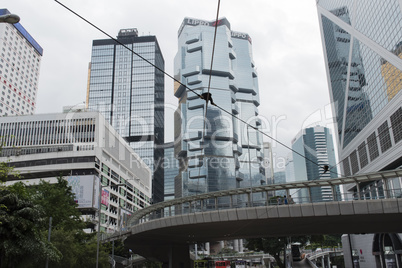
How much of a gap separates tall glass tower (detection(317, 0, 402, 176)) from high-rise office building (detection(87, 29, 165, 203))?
9141 centimetres

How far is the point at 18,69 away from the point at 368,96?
425ft

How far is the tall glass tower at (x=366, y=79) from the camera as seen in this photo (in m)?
55.7

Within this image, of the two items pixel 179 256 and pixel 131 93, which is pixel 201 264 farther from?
pixel 131 93

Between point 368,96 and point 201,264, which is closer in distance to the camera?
point 201,264

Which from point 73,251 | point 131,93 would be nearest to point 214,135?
point 131,93

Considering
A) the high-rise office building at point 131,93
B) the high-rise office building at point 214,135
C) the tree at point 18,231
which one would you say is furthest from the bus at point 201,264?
the high-rise office building at point 214,135

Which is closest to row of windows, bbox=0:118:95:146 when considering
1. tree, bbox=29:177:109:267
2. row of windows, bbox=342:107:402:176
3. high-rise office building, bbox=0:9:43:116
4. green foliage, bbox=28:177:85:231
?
high-rise office building, bbox=0:9:43:116

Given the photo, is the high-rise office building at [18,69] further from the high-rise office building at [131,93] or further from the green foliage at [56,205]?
the green foliage at [56,205]

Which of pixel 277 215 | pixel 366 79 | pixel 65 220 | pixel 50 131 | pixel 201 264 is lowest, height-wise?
pixel 201 264

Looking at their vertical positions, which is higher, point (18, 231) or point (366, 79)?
point (366, 79)

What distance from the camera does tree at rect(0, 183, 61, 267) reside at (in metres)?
19.8

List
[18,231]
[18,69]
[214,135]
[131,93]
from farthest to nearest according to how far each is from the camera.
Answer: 1. [214,135]
2. [131,93]
3. [18,69]
4. [18,231]

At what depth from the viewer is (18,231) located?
20.2 metres

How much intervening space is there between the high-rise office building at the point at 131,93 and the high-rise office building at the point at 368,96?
9320cm
